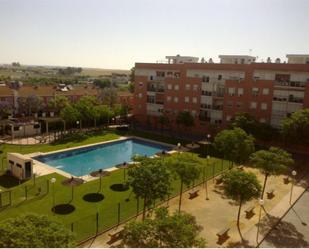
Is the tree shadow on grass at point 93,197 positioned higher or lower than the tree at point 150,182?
lower

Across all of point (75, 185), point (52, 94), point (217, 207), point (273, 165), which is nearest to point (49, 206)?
point (75, 185)

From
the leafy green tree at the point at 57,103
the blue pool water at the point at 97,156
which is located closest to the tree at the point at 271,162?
the blue pool water at the point at 97,156

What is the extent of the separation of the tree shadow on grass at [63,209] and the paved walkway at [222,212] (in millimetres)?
4389

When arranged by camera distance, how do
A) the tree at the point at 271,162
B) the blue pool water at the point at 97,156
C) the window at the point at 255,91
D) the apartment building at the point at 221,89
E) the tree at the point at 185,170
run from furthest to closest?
1. the window at the point at 255,91
2. the apartment building at the point at 221,89
3. the blue pool water at the point at 97,156
4. the tree at the point at 271,162
5. the tree at the point at 185,170

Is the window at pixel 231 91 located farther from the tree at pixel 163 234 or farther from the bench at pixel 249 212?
the tree at pixel 163 234

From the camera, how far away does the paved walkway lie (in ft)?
63.6

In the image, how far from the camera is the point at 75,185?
988 inches

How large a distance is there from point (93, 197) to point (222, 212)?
1048 centimetres

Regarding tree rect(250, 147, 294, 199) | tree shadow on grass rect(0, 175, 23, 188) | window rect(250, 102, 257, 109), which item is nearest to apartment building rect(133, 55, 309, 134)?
window rect(250, 102, 257, 109)

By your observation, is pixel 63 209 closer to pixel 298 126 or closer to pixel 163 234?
pixel 163 234

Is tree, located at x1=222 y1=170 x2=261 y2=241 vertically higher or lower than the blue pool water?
higher

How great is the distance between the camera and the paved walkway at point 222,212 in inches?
763

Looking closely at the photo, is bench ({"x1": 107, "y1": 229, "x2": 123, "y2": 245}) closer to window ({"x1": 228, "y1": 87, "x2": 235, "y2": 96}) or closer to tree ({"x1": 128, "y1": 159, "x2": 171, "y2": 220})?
tree ({"x1": 128, "y1": 159, "x2": 171, "y2": 220})

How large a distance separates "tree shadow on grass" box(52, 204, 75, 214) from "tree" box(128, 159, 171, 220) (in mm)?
5950
